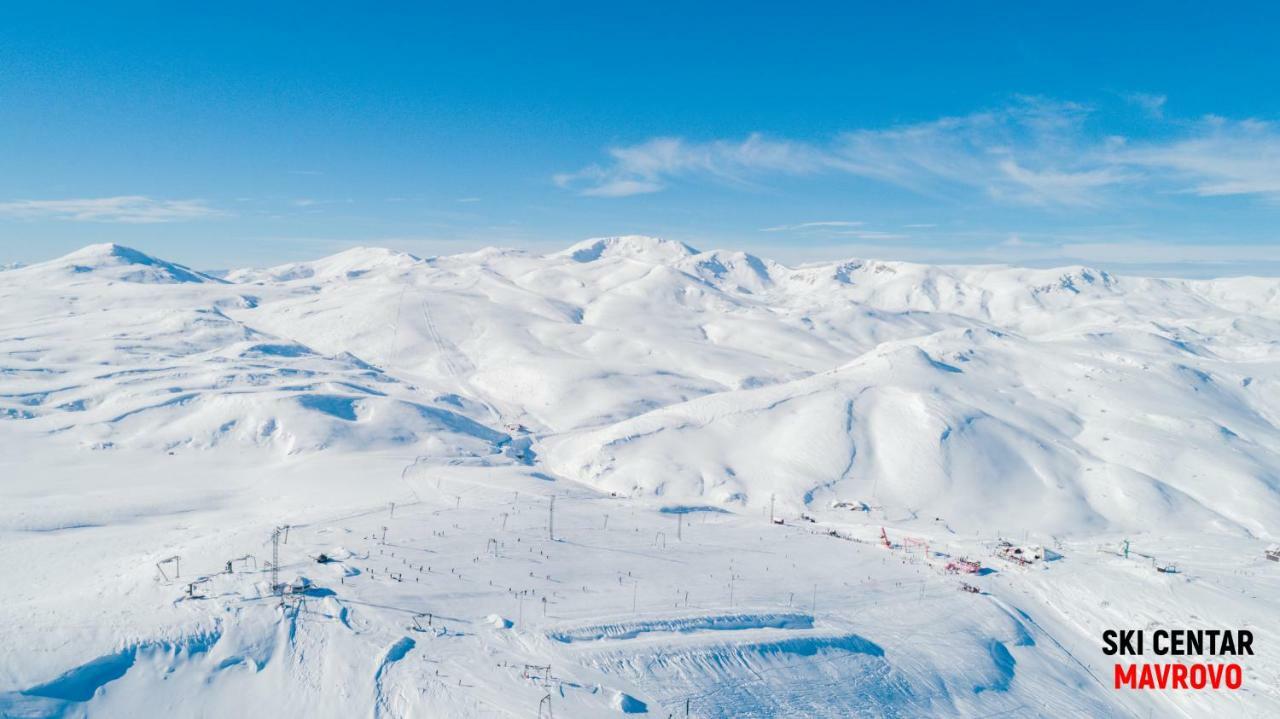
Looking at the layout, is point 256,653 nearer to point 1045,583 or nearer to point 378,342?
point 1045,583

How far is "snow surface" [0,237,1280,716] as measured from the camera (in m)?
32.8

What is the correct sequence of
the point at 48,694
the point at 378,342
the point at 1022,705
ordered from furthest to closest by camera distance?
1. the point at 378,342
2. the point at 1022,705
3. the point at 48,694

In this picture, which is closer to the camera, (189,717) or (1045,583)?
(189,717)

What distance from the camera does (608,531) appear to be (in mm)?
58688

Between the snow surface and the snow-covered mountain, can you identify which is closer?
the snow surface

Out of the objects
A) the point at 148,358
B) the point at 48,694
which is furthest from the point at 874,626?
the point at 148,358

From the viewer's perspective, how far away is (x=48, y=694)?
2802 centimetres

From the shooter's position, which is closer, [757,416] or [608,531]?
[608,531]

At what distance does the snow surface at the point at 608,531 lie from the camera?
3284 centimetres

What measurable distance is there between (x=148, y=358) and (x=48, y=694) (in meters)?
128

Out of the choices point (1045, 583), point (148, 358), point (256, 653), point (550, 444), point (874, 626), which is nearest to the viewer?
point (256, 653)

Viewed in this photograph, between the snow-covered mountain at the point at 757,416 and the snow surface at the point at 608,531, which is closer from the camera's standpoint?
the snow surface at the point at 608,531

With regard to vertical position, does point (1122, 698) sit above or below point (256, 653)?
below

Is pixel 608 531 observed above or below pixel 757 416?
below
